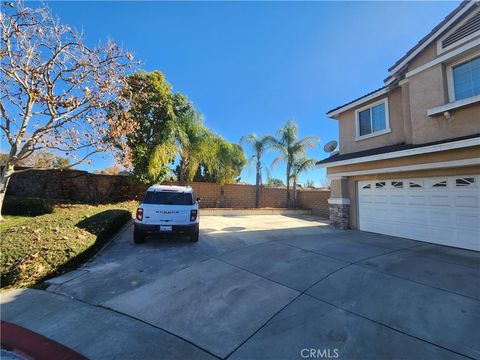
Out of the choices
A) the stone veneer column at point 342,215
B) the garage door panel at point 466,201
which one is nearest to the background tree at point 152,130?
the stone veneer column at point 342,215

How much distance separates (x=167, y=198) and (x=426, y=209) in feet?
28.5

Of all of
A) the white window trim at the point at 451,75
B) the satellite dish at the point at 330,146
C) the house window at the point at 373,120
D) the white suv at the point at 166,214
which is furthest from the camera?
the satellite dish at the point at 330,146

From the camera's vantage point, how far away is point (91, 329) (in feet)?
10.5

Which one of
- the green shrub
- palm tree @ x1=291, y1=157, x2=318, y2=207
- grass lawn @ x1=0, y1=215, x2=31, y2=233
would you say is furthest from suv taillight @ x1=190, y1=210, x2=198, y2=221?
palm tree @ x1=291, y1=157, x2=318, y2=207

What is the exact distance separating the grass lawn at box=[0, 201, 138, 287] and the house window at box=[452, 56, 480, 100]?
449 inches

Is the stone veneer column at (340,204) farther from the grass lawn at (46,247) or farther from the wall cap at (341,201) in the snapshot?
the grass lawn at (46,247)

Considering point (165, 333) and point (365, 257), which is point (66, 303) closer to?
point (165, 333)

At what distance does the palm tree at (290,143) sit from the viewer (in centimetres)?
1784

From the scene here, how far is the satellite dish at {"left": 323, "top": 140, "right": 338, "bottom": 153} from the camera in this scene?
38.8 feet

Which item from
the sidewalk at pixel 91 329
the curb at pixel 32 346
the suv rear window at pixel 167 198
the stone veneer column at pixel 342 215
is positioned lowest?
the curb at pixel 32 346

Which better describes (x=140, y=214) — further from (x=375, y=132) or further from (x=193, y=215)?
(x=375, y=132)

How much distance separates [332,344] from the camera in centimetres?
284

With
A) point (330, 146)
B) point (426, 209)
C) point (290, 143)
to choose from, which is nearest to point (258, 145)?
point (290, 143)

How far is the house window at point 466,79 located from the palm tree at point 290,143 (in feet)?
34.8
